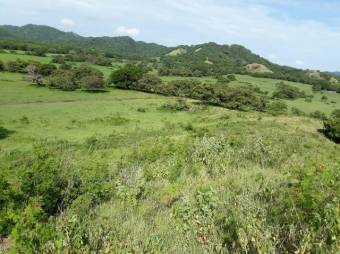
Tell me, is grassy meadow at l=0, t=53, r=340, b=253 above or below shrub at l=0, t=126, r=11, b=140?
above

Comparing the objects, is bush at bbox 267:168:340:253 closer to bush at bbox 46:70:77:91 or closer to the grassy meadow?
the grassy meadow

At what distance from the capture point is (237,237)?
6.97 m

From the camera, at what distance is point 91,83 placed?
86312mm

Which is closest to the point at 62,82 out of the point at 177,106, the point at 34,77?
the point at 34,77

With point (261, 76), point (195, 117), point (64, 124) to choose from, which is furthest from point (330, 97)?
point (64, 124)

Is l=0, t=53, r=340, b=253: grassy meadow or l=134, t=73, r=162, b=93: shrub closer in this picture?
l=0, t=53, r=340, b=253: grassy meadow

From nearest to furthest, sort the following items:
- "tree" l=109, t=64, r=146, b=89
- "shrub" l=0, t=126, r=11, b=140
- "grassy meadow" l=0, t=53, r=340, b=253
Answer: "grassy meadow" l=0, t=53, r=340, b=253
"shrub" l=0, t=126, r=11, b=140
"tree" l=109, t=64, r=146, b=89

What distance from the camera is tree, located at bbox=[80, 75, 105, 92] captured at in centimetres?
8631

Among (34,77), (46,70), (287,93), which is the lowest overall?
(287,93)

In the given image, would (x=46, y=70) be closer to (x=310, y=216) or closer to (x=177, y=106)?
(x=177, y=106)

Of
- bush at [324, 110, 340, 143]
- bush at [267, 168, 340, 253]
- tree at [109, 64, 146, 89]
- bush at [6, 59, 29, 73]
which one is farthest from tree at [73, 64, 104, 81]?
bush at [267, 168, 340, 253]

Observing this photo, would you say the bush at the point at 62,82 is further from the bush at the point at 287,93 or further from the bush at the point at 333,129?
the bush at the point at 287,93

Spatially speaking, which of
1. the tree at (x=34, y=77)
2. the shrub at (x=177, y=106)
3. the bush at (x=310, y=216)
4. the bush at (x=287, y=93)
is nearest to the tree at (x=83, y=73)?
the tree at (x=34, y=77)

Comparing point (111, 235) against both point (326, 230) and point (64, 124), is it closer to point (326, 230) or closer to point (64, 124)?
point (326, 230)
